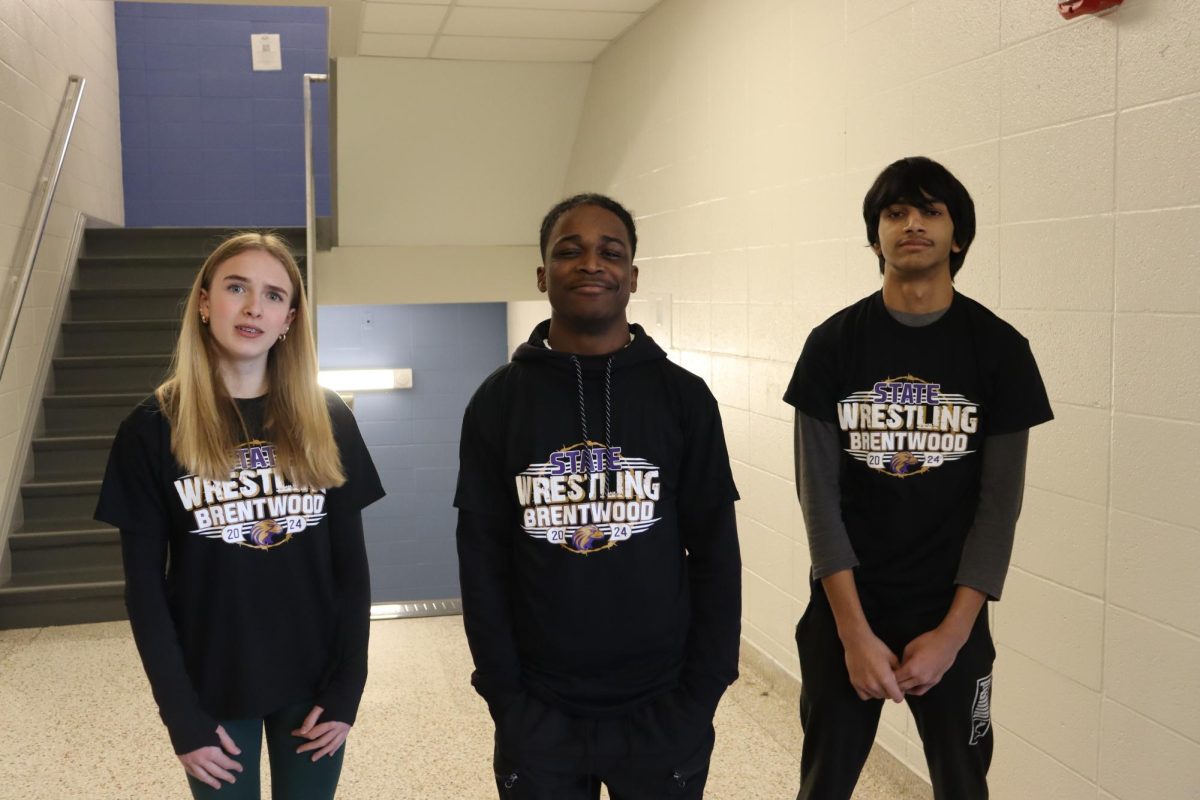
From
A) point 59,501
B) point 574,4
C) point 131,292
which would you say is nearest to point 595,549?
point 574,4

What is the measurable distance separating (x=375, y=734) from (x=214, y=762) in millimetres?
1728

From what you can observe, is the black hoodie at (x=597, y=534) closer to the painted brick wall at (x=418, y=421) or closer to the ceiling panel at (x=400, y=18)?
the ceiling panel at (x=400, y=18)

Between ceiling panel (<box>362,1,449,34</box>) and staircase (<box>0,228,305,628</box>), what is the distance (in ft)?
6.48

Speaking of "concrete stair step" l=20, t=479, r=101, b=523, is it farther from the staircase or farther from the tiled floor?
the tiled floor

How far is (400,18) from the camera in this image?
4641 millimetres

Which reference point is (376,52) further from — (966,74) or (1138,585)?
(1138,585)

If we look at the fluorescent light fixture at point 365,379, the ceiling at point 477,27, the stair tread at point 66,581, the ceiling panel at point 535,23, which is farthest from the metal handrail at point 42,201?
the fluorescent light fixture at point 365,379

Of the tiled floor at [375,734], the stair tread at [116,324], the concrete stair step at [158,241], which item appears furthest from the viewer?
the concrete stair step at [158,241]

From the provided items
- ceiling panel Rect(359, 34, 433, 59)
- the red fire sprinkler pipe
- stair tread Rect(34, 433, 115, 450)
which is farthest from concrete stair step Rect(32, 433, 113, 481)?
the red fire sprinkler pipe

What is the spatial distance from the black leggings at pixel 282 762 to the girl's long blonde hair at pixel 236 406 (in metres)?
0.39

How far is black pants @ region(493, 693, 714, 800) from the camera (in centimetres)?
157

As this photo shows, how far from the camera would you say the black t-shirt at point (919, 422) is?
6.06 ft

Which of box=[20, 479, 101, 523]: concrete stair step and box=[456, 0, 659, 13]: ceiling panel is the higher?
box=[456, 0, 659, 13]: ceiling panel

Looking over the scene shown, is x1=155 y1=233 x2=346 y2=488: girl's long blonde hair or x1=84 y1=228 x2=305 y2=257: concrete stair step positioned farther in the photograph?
x1=84 y1=228 x2=305 y2=257: concrete stair step
